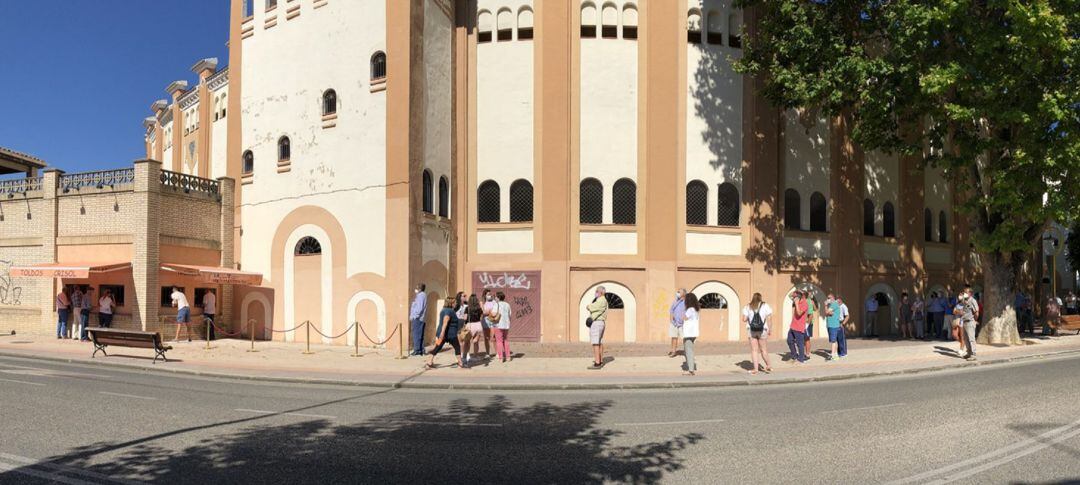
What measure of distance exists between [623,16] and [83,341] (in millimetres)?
20866

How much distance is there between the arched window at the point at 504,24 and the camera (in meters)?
22.1

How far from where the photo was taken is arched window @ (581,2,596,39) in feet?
71.8

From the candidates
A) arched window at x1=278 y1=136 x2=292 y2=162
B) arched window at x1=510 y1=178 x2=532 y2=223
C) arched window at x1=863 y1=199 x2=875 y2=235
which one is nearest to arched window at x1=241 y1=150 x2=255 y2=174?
arched window at x1=278 y1=136 x2=292 y2=162

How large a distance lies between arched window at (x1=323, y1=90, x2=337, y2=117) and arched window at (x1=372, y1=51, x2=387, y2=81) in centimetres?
173

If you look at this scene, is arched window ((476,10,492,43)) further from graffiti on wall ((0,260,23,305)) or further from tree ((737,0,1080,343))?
graffiti on wall ((0,260,23,305))

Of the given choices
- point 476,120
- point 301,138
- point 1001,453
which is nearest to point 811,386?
point 1001,453

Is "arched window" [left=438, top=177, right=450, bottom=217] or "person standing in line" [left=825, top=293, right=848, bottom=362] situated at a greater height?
"arched window" [left=438, top=177, right=450, bottom=217]

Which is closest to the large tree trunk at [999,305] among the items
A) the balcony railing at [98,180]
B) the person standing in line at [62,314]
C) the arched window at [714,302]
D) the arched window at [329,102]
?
the arched window at [714,302]

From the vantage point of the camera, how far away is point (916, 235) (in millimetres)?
26422

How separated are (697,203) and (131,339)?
17283 millimetres

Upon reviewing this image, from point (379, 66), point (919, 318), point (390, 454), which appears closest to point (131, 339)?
point (379, 66)

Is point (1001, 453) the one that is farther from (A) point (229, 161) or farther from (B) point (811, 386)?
(A) point (229, 161)

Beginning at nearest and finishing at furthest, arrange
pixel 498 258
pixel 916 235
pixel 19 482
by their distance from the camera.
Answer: pixel 19 482, pixel 498 258, pixel 916 235

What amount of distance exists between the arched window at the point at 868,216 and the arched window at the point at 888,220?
59cm
